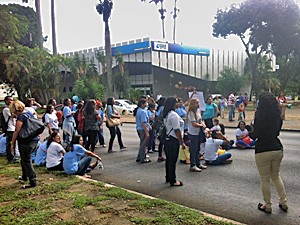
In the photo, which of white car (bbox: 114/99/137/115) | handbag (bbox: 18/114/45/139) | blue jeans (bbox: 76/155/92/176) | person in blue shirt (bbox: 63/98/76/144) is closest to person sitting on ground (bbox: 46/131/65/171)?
blue jeans (bbox: 76/155/92/176)

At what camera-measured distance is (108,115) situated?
404 inches

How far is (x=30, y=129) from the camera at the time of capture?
19.9 feet

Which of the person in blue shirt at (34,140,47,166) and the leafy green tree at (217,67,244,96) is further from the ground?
the leafy green tree at (217,67,244,96)

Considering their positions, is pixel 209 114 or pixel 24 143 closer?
pixel 24 143

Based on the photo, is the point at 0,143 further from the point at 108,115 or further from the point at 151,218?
the point at 151,218

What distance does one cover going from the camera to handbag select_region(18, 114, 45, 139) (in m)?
6.00

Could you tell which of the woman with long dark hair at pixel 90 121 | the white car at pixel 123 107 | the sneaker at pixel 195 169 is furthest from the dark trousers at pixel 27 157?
the white car at pixel 123 107

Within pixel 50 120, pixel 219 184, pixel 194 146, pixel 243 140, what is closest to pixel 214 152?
pixel 194 146

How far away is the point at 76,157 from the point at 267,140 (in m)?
4.09

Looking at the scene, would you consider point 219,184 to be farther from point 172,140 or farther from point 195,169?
point 172,140

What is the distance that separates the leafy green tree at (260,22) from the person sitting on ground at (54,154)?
34.6 m

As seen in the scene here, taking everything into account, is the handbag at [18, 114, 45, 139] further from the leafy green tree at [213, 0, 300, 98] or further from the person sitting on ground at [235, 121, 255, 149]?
the leafy green tree at [213, 0, 300, 98]

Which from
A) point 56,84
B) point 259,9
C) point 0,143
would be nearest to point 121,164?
point 0,143

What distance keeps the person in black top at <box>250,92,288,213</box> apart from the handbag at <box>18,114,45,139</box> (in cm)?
382
